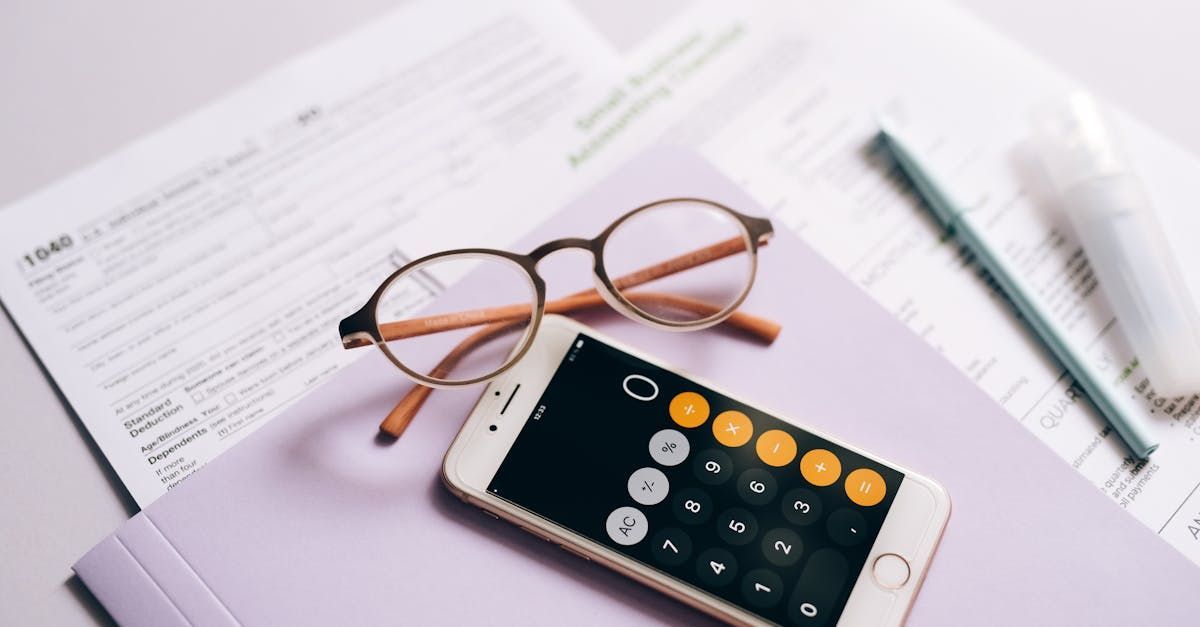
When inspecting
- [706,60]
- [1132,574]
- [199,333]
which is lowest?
[1132,574]

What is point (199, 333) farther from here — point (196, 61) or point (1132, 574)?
point (1132, 574)

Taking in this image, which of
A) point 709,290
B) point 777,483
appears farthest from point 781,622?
point 709,290

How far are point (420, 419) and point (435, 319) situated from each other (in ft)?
0.17

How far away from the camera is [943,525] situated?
1.26 ft

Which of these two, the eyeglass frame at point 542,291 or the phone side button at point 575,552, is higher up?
the eyeglass frame at point 542,291

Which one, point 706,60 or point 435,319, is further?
point 706,60

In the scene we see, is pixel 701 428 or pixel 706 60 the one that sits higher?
pixel 706 60

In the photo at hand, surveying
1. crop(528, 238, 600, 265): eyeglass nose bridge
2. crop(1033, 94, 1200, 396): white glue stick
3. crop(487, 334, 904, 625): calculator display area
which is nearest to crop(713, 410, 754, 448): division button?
crop(487, 334, 904, 625): calculator display area

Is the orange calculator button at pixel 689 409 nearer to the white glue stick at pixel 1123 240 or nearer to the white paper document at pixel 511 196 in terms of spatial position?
the white paper document at pixel 511 196

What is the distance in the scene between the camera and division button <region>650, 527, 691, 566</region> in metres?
0.37

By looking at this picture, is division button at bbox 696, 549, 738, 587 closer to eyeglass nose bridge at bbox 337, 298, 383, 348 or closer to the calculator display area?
the calculator display area

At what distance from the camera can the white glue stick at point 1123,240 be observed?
44cm

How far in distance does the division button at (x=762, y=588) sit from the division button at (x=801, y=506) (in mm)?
27

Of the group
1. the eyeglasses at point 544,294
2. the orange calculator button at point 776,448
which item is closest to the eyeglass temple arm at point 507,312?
the eyeglasses at point 544,294
